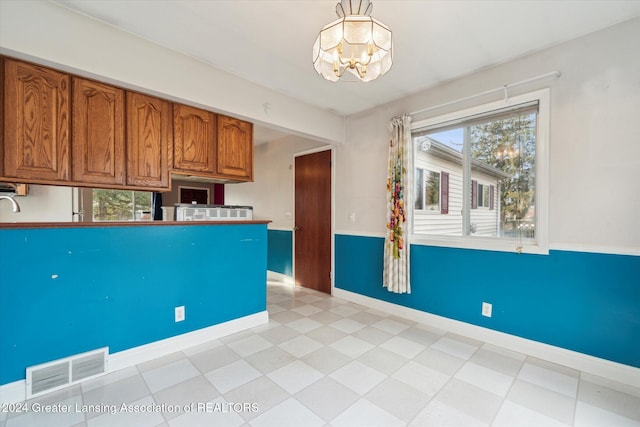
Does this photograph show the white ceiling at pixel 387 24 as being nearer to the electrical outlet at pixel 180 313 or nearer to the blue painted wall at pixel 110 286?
the blue painted wall at pixel 110 286

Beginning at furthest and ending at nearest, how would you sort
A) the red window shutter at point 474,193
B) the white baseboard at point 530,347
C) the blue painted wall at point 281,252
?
the blue painted wall at point 281,252 → the red window shutter at point 474,193 → the white baseboard at point 530,347

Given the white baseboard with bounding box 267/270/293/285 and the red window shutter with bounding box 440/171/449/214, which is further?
the white baseboard with bounding box 267/270/293/285

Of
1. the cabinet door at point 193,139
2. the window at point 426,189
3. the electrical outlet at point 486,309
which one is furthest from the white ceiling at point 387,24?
the electrical outlet at point 486,309

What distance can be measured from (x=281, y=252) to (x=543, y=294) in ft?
12.1

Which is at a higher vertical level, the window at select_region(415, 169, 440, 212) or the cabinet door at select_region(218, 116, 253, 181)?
the cabinet door at select_region(218, 116, 253, 181)

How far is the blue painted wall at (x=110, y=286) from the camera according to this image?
5.78ft

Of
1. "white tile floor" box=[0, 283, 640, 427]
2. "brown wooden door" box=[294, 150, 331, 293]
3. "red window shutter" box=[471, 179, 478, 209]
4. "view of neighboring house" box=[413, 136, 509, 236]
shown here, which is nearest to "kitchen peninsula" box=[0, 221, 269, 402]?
"white tile floor" box=[0, 283, 640, 427]

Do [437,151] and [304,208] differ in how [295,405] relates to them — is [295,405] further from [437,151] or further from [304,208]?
[304,208]

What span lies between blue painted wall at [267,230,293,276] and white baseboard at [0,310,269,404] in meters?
1.83

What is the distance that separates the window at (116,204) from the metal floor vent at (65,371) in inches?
43.8

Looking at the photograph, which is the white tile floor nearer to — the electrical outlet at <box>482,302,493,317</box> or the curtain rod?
the electrical outlet at <box>482,302,493,317</box>

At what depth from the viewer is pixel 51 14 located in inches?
70.8

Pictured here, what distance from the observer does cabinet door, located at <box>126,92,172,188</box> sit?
2279mm

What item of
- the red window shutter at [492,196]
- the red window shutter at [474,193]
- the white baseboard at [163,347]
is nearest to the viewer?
the white baseboard at [163,347]
